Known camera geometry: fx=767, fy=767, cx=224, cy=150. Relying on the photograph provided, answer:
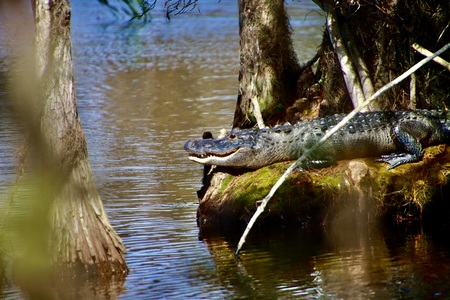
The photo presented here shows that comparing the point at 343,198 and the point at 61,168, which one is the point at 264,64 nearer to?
the point at 343,198

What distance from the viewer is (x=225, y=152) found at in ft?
28.8

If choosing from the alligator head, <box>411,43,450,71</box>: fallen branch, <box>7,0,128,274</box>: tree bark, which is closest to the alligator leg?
<box>411,43,450,71</box>: fallen branch

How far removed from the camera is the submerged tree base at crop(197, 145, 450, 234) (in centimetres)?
812

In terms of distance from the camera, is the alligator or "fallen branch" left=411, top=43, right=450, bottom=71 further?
"fallen branch" left=411, top=43, right=450, bottom=71

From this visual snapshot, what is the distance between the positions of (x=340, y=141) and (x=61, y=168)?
372cm

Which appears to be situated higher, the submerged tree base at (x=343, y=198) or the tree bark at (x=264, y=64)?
the tree bark at (x=264, y=64)

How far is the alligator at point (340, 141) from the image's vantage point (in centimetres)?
872

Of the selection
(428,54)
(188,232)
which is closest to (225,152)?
(188,232)

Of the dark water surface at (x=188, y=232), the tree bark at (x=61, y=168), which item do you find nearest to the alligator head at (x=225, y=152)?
the dark water surface at (x=188, y=232)

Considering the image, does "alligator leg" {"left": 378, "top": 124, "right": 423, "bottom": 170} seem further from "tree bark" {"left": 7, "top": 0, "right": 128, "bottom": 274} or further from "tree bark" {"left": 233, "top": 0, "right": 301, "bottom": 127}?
"tree bark" {"left": 7, "top": 0, "right": 128, "bottom": 274}

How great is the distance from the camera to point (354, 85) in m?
9.91

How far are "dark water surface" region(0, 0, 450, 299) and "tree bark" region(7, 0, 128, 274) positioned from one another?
0.39 metres

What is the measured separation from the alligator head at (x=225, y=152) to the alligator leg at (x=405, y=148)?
1479 mm

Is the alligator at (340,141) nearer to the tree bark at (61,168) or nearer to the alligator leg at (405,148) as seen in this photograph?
the alligator leg at (405,148)
